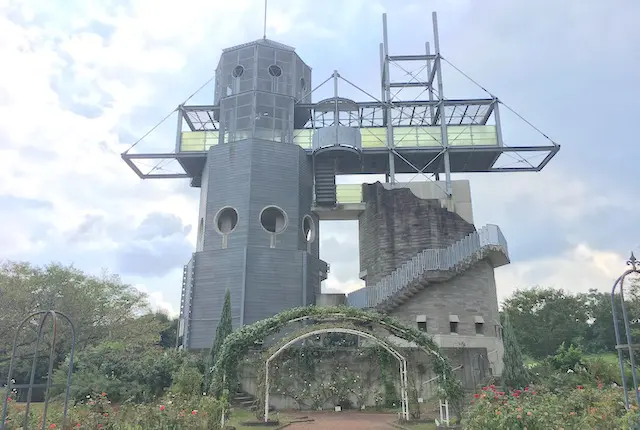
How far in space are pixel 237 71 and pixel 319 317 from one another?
20481 millimetres

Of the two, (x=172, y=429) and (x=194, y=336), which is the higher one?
(x=194, y=336)

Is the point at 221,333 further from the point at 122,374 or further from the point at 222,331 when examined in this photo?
the point at 122,374

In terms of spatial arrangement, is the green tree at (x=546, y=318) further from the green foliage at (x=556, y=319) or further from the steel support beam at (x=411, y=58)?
the steel support beam at (x=411, y=58)

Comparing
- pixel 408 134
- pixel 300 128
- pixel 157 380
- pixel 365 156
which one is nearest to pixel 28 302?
pixel 157 380

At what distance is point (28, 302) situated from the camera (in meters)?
28.9

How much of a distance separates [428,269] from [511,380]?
617 cm

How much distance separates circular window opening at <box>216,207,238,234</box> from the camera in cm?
2736

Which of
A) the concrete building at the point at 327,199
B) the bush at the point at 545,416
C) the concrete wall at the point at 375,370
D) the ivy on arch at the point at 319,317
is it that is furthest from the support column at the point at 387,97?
the bush at the point at 545,416

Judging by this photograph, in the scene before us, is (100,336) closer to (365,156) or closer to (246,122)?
(246,122)

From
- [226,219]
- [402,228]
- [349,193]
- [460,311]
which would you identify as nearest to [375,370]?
[460,311]

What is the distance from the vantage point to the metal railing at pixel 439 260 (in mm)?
23627

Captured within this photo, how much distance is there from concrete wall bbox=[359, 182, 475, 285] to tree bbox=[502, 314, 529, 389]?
724cm

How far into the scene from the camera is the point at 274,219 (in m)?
29.3

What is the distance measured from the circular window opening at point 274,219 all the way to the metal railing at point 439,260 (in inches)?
244
